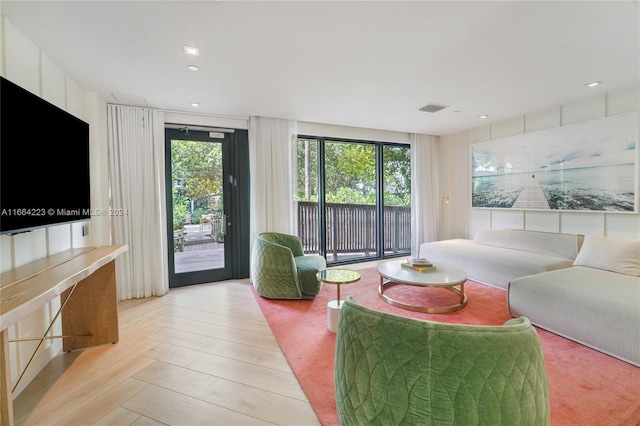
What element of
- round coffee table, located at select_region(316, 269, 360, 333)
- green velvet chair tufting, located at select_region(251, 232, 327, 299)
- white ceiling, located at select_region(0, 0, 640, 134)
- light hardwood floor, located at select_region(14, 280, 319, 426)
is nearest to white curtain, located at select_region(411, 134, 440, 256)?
white ceiling, located at select_region(0, 0, 640, 134)

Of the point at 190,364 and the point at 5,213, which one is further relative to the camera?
the point at 190,364

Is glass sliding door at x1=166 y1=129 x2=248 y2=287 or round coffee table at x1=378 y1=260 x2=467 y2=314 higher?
glass sliding door at x1=166 y1=129 x2=248 y2=287

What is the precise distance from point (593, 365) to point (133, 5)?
13.1ft

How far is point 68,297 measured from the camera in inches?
90.1

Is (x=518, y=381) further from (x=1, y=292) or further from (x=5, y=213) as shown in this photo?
(x=5, y=213)

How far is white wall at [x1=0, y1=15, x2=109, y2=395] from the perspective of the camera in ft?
6.21

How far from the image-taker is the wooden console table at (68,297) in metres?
1.18

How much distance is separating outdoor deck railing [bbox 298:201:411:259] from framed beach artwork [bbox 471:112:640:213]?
1532 mm

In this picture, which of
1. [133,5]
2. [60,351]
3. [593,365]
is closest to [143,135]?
[133,5]

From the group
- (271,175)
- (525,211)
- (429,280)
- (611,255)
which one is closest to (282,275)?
(271,175)

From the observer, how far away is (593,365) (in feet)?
7.18

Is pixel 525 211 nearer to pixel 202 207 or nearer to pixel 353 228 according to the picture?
pixel 353 228

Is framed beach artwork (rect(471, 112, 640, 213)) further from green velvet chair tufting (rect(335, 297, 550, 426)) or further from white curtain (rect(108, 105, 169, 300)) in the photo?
white curtain (rect(108, 105, 169, 300))

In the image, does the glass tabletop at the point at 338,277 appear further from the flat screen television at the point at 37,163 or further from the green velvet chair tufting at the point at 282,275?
the flat screen television at the point at 37,163
